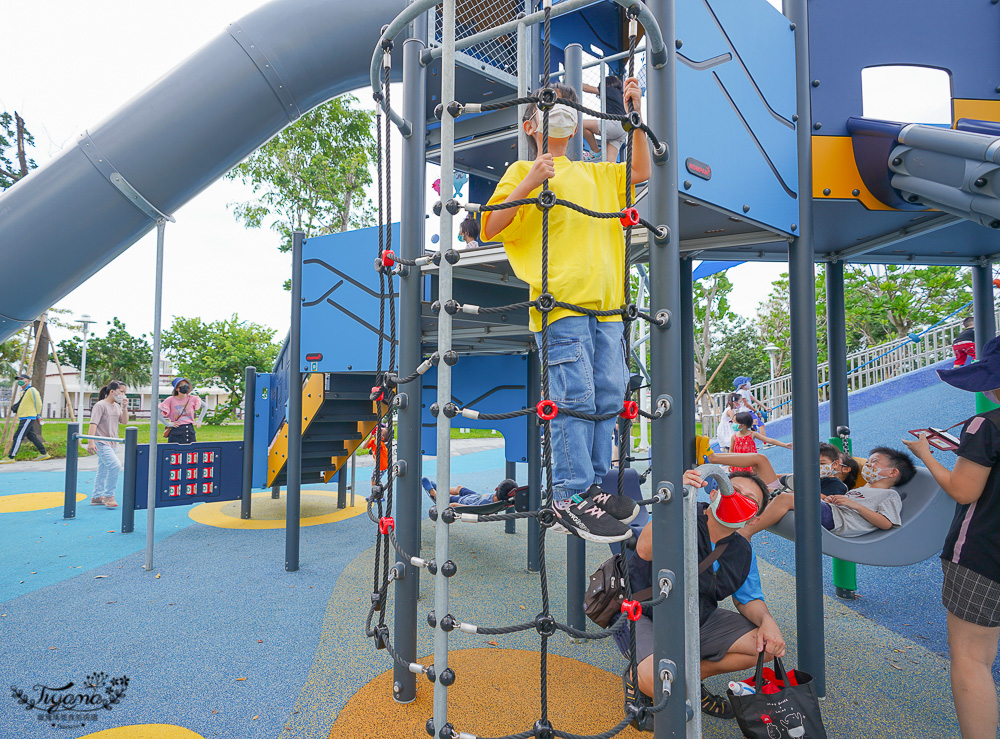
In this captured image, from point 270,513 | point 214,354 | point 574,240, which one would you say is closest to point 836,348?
point 574,240

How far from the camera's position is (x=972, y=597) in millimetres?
1868

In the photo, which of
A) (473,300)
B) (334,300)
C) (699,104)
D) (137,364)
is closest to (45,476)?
(334,300)

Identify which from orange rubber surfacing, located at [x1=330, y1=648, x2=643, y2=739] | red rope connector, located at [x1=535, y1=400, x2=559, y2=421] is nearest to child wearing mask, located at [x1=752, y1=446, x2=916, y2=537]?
orange rubber surfacing, located at [x1=330, y1=648, x2=643, y2=739]

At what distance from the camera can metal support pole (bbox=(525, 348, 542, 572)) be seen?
3.79 m

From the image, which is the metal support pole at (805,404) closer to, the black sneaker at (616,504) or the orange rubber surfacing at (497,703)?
the orange rubber surfacing at (497,703)

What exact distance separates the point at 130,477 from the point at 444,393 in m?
4.88

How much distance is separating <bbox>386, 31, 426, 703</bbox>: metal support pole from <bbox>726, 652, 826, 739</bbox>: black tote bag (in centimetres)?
129

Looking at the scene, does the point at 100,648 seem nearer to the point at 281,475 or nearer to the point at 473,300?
the point at 473,300

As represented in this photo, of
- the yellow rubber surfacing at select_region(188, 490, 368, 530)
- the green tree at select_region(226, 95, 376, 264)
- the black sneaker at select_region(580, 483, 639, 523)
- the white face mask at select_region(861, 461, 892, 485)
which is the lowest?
the yellow rubber surfacing at select_region(188, 490, 368, 530)

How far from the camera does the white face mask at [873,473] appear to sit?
3.17 m

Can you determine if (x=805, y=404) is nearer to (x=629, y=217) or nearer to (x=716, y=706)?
(x=716, y=706)

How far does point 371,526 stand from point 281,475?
1.34 meters

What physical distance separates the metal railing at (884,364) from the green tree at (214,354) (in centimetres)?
2259

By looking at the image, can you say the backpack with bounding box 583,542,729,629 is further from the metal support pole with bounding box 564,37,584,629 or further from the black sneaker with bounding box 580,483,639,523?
the metal support pole with bounding box 564,37,584,629
